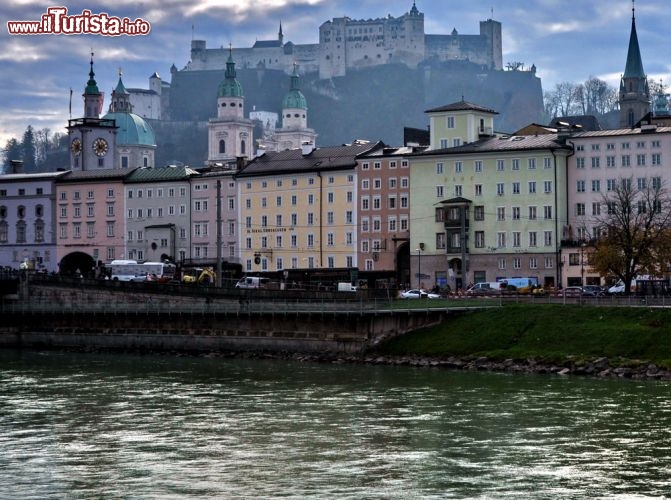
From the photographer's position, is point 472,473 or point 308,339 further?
point 308,339

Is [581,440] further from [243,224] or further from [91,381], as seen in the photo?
[243,224]

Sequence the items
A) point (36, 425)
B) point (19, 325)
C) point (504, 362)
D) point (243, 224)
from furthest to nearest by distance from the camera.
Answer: point (243, 224) → point (19, 325) → point (504, 362) → point (36, 425)

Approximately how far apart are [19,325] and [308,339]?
30886 mm

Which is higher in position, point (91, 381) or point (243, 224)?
point (243, 224)

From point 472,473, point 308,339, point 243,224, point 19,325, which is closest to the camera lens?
point 472,473

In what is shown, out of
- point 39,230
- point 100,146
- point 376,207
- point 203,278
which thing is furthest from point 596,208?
point 100,146

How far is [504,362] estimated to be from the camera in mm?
76750

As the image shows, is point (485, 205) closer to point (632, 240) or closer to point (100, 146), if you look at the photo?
point (632, 240)

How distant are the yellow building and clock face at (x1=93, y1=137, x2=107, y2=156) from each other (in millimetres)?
45886

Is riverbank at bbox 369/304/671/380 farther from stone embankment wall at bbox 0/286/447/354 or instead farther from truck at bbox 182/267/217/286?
truck at bbox 182/267/217/286

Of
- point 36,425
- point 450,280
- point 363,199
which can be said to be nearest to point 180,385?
point 36,425

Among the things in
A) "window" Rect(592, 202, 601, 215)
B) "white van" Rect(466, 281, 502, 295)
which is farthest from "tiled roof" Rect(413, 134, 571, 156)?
"white van" Rect(466, 281, 502, 295)

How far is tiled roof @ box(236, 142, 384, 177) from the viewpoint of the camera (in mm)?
134750

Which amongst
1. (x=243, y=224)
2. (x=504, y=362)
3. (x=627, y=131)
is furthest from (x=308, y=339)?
(x=243, y=224)
